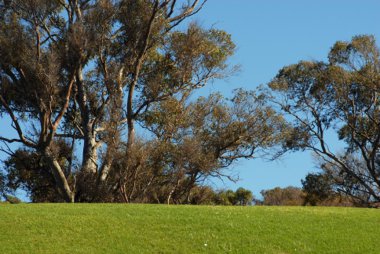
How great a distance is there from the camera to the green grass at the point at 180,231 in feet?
49.2

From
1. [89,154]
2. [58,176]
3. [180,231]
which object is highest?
[89,154]

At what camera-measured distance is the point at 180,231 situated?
1605 cm

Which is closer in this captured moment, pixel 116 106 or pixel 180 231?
pixel 180 231

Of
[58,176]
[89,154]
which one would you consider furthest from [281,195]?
[58,176]

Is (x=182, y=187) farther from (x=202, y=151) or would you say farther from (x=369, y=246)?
(x=369, y=246)

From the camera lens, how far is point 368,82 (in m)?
38.4

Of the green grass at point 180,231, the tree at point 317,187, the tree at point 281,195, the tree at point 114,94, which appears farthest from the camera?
the tree at point 281,195

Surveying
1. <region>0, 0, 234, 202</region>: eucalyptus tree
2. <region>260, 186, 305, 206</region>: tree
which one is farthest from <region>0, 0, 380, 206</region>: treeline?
<region>260, 186, 305, 206</region>: tree

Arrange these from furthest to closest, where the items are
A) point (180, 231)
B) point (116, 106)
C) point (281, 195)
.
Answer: point (281, 195) → point (116, 106) → point (180, 231)

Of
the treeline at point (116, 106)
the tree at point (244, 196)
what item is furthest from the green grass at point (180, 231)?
the tree at point (244, 196)

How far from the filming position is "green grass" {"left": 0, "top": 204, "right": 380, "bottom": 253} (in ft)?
49.2

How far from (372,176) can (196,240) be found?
25.3 metres

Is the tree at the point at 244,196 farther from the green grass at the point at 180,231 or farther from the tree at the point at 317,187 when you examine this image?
the green grass at the point at 180,231

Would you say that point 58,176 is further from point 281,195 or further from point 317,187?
point 281,195
